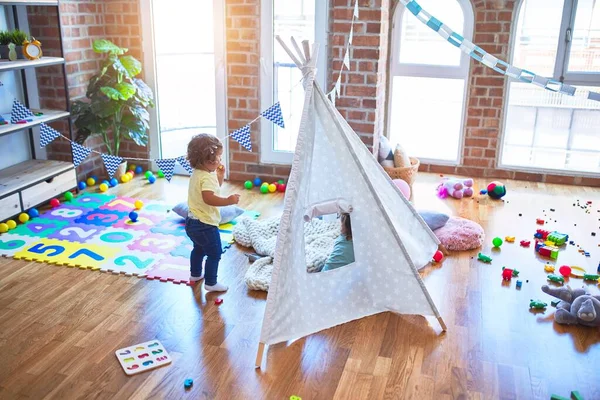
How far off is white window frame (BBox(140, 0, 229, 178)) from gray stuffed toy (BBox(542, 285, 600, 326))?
2.79 metres

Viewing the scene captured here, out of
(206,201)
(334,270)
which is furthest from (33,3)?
(334,270)

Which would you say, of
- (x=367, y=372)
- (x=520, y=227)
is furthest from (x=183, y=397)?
(x=520, y=227)

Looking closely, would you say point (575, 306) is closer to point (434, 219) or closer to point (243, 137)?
point (434, 219)

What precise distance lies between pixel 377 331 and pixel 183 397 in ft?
3.03

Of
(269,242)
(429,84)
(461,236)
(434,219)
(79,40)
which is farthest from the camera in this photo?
(429,84)

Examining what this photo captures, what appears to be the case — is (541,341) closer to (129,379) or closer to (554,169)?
(129,379)

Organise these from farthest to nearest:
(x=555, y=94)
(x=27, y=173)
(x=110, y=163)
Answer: (x=555, y=94) → (x=27, y=173) → (x=110, y=163)

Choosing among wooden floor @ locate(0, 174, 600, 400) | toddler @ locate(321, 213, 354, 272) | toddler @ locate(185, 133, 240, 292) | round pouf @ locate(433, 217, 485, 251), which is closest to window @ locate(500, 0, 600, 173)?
round pouf @ locate(433, 217, 485, 251)

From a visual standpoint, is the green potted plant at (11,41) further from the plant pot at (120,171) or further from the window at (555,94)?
the window at (555,94)

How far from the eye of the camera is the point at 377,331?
2.72 m

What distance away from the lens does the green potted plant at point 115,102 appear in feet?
14.6

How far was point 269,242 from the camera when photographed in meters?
3.49

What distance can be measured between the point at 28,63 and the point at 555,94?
3882mm

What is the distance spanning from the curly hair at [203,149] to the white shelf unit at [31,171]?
5.23 feet
